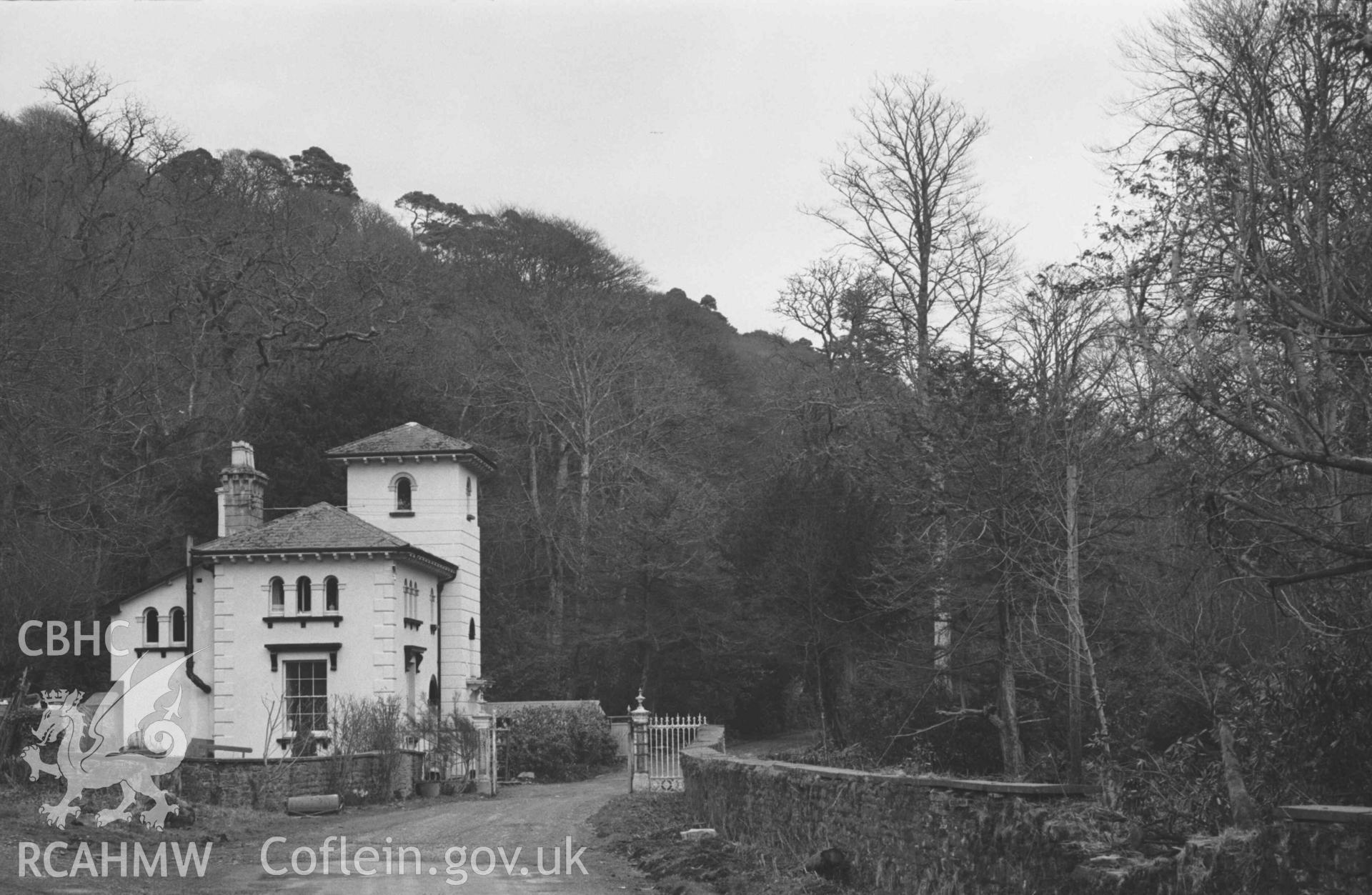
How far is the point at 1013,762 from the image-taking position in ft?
74.8

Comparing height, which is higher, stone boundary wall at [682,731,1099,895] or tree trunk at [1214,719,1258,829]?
tree trunk at [1214,719,1258,829]

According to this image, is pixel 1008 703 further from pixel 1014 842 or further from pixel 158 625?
pixel 158 625

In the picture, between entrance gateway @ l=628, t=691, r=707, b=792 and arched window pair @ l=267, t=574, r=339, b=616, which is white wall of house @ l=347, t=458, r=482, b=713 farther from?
entrance gateway @ l=628, t=691, r=707, b=792

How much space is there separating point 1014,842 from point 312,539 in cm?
2544

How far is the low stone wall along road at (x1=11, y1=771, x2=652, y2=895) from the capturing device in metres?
13.6

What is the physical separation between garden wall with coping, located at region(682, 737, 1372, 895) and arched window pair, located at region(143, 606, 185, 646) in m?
22.2

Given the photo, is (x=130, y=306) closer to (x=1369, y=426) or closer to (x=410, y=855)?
(x=410, y=855)

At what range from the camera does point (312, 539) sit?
32.4m

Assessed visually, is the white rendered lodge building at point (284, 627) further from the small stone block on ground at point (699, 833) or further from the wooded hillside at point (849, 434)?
the small stone block on ground at point (699, 833)

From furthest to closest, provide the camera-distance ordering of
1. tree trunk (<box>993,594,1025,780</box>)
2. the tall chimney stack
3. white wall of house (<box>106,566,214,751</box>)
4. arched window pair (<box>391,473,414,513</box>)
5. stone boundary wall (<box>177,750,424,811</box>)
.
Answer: arched window pair (<box>391,473,414,513</box>) → the tall chimney stack → white wall of house (<box>106,566,214,751</box>) → stone boundary wall (<box>177,750,424,811</box>) → tree trunk (<box>993,594,1025,780</box>)

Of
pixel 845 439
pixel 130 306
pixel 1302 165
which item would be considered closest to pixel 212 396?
pixel 130 306

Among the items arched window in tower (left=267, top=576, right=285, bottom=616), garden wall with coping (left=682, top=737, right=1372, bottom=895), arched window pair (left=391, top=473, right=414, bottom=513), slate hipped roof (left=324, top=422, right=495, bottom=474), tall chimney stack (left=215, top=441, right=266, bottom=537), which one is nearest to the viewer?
garden wall with coping (left=682, top=737, right=1372, bottom=895)

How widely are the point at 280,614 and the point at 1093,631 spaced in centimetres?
1823

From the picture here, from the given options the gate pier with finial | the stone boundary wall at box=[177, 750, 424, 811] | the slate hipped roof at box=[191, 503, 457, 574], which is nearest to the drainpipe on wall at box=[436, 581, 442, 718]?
the slate hipped roof at box=[191, 503, 457, 574]
